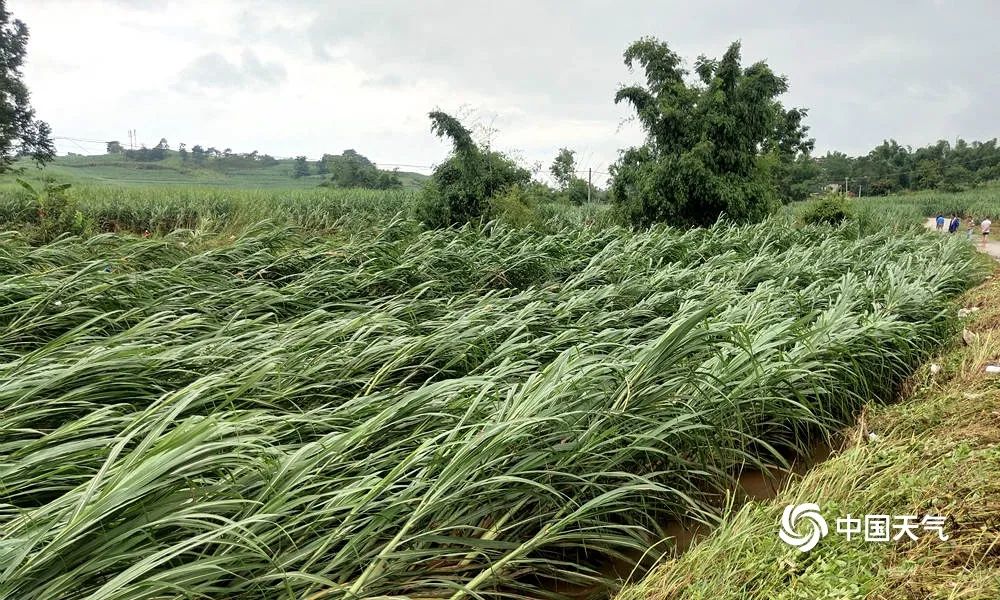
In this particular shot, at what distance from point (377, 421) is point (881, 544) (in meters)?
1.52

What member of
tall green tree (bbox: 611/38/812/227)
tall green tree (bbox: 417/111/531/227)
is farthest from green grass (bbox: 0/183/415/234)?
tall green tree (bbox: 611/38/812/227)

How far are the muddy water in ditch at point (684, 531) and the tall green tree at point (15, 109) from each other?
750 inches

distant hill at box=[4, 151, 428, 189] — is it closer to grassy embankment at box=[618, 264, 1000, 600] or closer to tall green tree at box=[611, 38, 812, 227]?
tall green tree at box=[611, 38, 812, 227]

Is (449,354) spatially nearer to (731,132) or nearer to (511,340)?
(511,340)

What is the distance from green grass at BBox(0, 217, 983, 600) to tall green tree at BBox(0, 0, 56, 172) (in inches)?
619

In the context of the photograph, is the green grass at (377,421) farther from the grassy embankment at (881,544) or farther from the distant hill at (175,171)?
the distant hill at (175,171)

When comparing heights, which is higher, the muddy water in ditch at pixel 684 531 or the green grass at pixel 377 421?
the green grass at pixel 377 421

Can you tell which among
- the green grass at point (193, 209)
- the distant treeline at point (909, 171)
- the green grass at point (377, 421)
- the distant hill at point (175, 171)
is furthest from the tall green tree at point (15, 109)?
the distant treeline at point (909, 171)

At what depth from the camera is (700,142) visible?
10359 millimetres

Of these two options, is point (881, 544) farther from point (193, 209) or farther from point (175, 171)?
point (175, 171)

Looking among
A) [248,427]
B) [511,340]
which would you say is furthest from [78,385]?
[511,340]

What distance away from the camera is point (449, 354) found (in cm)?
273

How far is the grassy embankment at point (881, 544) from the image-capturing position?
54.9 inches

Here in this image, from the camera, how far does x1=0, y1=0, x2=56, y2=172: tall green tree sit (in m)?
15.2
